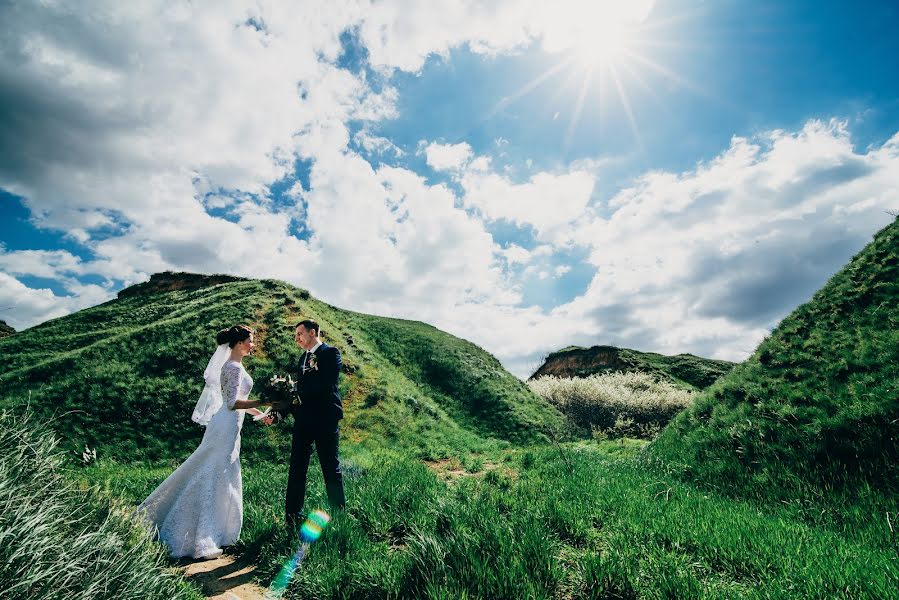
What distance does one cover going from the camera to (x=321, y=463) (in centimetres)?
540

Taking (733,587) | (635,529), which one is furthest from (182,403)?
(733,587)

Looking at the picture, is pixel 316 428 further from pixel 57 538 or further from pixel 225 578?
pixel 57 538

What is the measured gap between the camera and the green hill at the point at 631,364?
49562mm

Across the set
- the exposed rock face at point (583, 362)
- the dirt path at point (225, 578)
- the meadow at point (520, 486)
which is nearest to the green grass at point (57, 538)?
the meadow at point (520, 486)

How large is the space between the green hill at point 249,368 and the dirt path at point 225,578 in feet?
13.2

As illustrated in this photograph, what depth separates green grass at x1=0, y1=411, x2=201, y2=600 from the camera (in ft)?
7.09

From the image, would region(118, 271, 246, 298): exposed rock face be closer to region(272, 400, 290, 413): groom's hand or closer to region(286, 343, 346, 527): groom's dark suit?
region(272, 400, 290, 413): groom's hand

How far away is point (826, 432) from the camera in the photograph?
777 centimetres

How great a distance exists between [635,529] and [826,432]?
6609 mm

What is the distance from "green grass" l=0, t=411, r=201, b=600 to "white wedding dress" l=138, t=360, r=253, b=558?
1.44 m

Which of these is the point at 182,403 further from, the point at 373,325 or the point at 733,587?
the point at 373,325

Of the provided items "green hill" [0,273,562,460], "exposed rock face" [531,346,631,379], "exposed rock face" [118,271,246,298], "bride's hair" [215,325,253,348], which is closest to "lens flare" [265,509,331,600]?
"bride's hair" [215,325,253,348]

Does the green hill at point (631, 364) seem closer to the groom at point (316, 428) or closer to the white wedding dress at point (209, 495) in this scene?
the groom at point (316, 428)

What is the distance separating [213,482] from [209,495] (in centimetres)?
18
